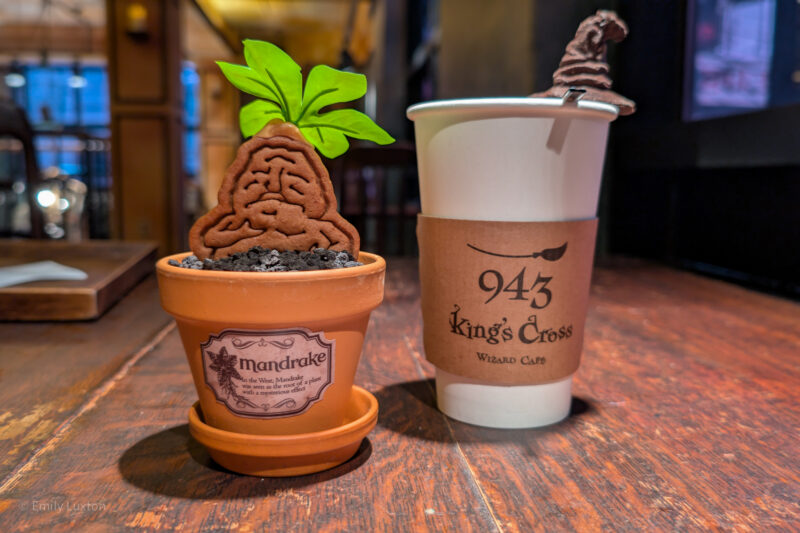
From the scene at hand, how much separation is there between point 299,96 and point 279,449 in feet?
1.13

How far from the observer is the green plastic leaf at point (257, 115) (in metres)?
0.64

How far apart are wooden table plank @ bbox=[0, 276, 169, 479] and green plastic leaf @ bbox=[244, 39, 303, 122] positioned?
43 cm

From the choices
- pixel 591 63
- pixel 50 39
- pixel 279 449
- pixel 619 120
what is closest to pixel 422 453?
pixel 279 449

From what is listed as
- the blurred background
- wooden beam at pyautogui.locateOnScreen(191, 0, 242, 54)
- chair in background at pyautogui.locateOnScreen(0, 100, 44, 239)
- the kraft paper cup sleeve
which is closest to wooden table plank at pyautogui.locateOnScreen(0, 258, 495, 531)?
the kraft paper cup sleeve

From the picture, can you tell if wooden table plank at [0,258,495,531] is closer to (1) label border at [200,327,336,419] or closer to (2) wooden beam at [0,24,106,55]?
(1) label border at [200,327,336,419]

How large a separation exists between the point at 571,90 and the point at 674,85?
1.90 m

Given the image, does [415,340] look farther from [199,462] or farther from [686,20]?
[686,20]

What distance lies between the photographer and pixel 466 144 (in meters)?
0.68

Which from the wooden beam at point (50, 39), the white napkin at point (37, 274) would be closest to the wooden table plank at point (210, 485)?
the white napkin at point (37, 274)

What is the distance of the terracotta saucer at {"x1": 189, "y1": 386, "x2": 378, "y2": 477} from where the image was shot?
1.85 feet

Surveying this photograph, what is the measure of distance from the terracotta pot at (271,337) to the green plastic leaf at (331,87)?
176 mm

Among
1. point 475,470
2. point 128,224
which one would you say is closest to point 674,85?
point 475,470

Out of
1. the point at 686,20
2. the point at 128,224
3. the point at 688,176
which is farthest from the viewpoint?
the point at 128,224

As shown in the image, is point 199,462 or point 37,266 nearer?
point 199,462
